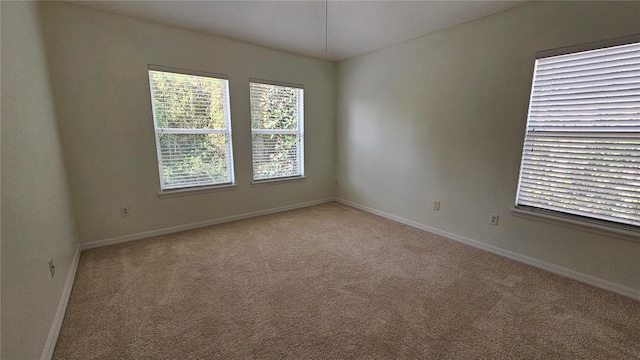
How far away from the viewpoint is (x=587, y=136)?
2.19 m

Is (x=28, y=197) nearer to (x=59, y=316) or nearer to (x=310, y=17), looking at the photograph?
(x=59, y=316)

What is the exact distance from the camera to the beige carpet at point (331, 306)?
61.7 inches

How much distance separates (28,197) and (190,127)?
192cm

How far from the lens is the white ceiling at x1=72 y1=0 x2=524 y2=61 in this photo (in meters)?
2.52

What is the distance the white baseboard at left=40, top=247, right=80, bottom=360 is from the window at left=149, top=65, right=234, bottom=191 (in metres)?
1.23

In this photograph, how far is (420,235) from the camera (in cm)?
330

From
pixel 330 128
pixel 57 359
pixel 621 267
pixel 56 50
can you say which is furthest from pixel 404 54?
pixel 57 359

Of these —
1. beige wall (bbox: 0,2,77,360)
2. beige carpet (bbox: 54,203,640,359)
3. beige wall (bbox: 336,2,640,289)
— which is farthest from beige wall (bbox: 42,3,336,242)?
beige wall (bbox: 336,2,640,289)

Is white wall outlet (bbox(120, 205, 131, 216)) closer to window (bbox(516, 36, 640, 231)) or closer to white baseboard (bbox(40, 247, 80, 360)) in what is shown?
white baseboard (bbox(40, 247, 80, 360))

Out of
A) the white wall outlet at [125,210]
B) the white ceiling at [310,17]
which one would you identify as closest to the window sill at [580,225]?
the white ceiling at [310,17]

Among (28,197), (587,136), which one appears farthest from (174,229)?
(587,136)

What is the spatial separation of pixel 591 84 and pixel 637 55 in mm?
283

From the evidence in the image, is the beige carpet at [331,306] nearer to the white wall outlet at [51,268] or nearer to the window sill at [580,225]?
the white wall outlet at [51,268]

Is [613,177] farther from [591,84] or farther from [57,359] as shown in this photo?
[57,359]
